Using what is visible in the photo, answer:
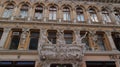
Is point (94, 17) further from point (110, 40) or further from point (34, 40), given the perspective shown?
point (34, 40)

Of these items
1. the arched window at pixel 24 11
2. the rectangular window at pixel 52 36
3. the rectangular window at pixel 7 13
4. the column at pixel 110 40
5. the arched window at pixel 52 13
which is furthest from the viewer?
the arched window at pixel 52 13

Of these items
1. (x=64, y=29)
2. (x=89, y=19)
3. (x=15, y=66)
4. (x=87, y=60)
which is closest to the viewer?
(x=15, y=66)

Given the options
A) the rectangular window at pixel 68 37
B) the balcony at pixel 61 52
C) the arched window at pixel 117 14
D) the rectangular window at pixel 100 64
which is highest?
the arched window at pixel 117 14

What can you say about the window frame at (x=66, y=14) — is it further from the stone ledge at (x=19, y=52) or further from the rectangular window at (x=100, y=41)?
the stone ledge at (x=19, y=52)

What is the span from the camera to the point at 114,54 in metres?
12.5

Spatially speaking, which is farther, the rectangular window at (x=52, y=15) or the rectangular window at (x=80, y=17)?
the rectangular window at (x=80, y=17)

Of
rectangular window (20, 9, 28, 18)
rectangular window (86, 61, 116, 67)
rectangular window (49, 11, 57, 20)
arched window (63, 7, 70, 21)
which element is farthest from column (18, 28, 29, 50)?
rectangular window (86, 61, 116, 67)

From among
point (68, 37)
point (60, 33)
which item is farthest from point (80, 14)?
point (60, 33)

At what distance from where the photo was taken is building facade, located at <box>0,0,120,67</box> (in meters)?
11.4

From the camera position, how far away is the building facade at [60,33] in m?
11.4

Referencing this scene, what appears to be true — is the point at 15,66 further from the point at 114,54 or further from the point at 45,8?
the point at 114,54

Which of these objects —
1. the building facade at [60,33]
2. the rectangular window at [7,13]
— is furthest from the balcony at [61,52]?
the rectangular window at [7,13]

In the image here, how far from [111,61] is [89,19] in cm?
558

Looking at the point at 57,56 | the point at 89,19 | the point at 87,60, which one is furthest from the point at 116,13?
the point at 57,56
